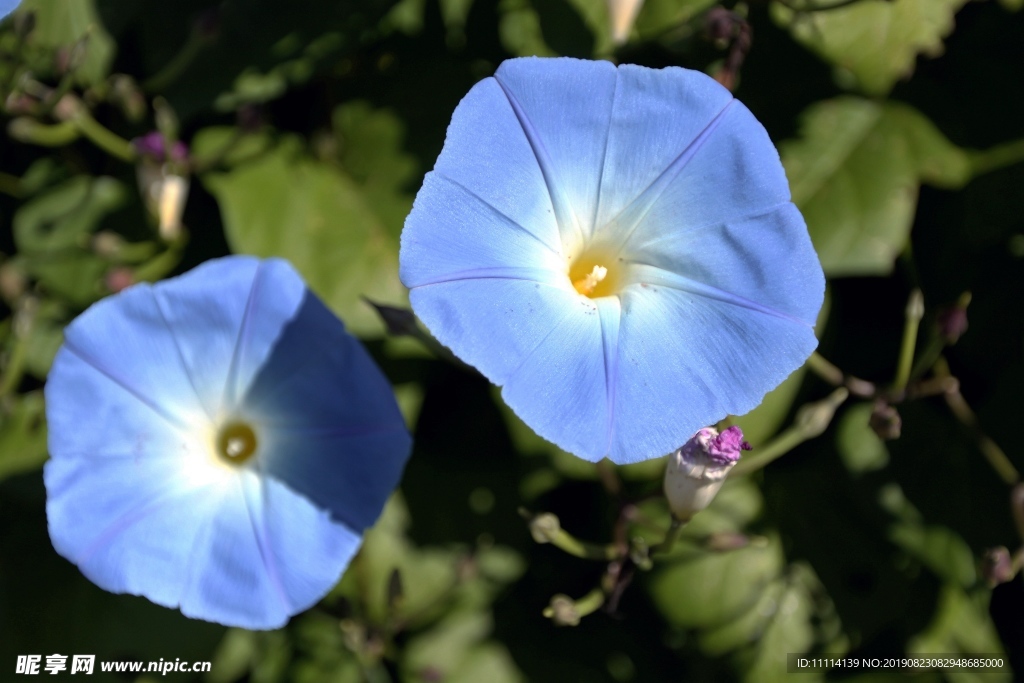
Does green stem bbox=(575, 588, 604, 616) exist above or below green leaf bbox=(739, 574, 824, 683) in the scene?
above

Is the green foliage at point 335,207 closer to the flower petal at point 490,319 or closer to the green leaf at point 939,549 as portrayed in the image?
the flower petal at point 490,319

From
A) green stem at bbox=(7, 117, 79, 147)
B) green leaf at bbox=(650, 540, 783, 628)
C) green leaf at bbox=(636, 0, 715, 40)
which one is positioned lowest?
green leaf at bbox=(650, 540, 783, 628)

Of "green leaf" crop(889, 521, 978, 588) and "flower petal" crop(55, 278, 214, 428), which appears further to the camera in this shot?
"green leaf" crop(889, 521, 978, 588)

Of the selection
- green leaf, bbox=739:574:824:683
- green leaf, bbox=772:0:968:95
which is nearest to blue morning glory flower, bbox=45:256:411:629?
green leaf, bbox=739:574:824:683

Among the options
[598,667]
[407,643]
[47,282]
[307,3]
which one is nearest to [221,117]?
[307,3]

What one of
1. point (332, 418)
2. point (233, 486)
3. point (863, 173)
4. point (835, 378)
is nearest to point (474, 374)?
point (332, 418)

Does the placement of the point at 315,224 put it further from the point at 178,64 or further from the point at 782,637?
the point at 782,637

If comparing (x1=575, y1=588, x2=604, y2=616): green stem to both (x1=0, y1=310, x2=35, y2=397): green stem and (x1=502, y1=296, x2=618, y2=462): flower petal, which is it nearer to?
(x1=502, y1=296, x2=618, y2=462): flower petal

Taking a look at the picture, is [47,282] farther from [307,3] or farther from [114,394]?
[307,3]

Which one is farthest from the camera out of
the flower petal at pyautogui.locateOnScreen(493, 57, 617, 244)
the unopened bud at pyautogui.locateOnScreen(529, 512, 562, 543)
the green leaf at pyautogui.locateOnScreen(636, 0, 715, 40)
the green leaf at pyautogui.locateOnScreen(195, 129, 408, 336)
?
→ the green leaf at pyautogui.locateOnScreen(195, 129, 408, 336)
